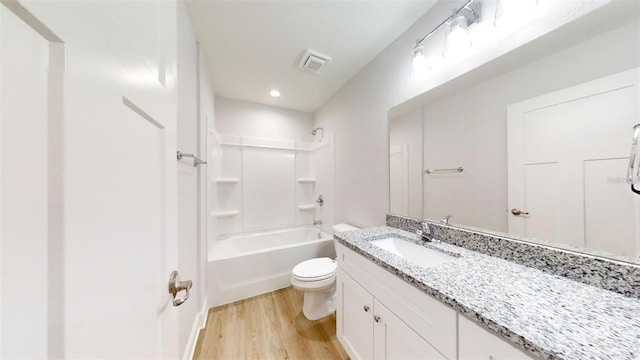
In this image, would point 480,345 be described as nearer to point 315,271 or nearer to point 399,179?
point 399,179

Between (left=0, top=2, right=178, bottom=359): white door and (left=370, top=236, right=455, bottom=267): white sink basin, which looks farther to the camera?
(left=370, top=236, right=455, bottom=267): white sink basin

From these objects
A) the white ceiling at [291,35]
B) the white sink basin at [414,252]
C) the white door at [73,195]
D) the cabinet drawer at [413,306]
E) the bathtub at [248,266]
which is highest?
the white ceiling at [291,35]

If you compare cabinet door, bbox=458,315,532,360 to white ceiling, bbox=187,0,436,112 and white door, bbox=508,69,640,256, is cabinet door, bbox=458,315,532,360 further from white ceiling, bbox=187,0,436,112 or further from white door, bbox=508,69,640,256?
white ceiling, bbox=187,0,436,112

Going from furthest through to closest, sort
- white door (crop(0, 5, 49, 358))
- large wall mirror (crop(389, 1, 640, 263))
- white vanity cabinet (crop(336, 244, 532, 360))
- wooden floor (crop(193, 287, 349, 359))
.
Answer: wooden floor (crop(193, 287, 349, 359)), large wall mirror (crop(389, 1, 640, 263)), white vanity cabinet (crop(336, 244, 532, 360)), white door (crop(0, 5, 49, 358))

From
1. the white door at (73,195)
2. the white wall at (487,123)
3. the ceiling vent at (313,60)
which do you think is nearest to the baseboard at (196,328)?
the white door at (73,195)

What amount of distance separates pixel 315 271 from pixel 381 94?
1.65 metres

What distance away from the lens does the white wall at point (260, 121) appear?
2.68 meters

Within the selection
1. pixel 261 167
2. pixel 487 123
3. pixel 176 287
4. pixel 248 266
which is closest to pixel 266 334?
pixel 248 266

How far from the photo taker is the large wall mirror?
731mm

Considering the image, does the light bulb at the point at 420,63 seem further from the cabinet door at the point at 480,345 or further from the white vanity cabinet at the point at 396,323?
the cabinet door at the point at 480,345

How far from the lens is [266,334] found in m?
1.59

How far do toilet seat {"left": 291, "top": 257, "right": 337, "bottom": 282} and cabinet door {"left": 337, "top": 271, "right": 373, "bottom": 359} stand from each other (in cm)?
34

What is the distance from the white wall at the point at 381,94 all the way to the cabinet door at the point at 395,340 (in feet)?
2.84


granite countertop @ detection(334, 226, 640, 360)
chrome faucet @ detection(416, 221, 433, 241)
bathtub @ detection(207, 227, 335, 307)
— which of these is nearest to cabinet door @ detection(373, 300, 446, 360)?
granite countertop @ detection(334, 226, 640, 360)
